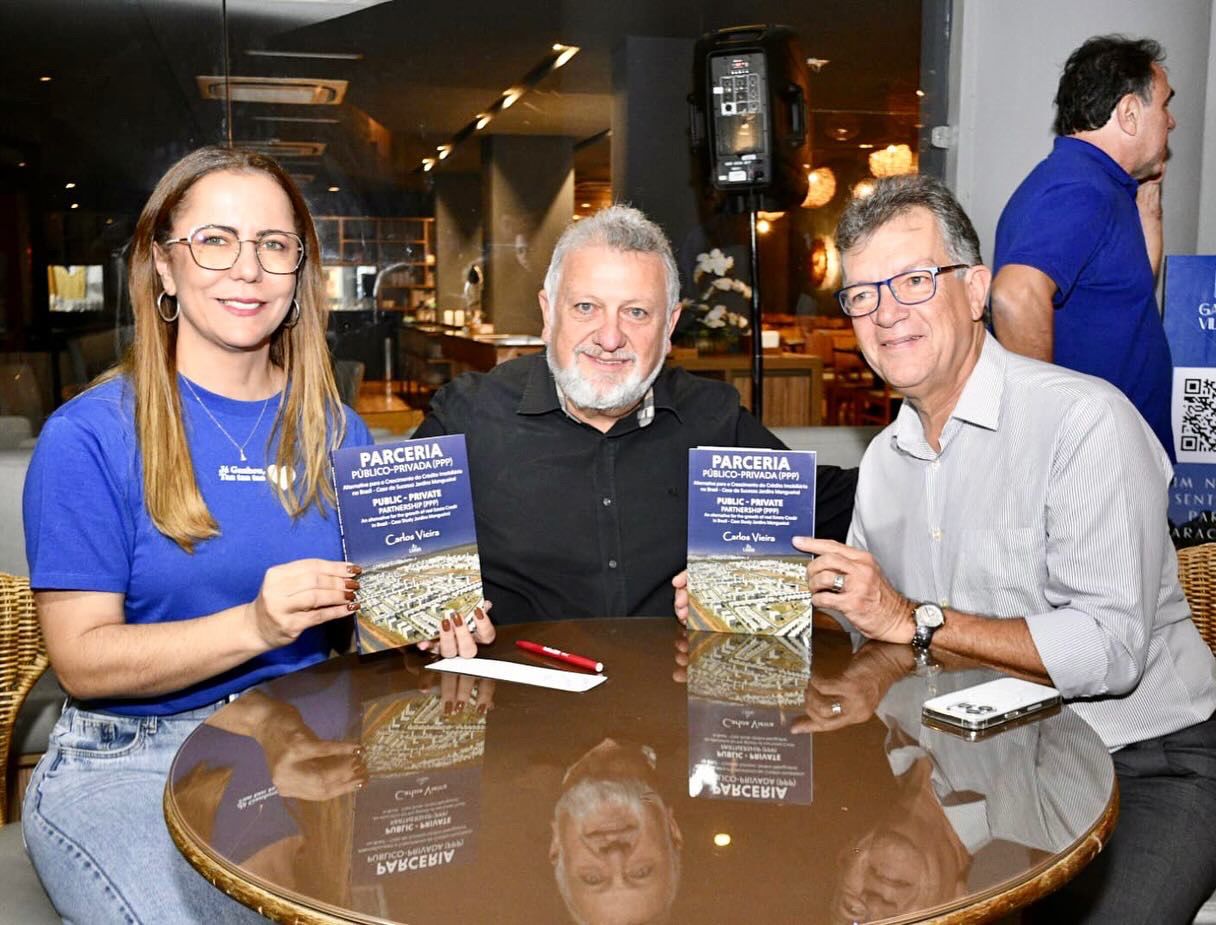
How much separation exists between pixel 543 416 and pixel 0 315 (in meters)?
4.64

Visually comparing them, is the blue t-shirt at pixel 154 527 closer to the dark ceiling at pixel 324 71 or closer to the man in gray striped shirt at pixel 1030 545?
the man in gray striped shirt at pixel 1030 545

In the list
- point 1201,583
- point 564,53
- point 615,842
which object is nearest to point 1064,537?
point 1201,583

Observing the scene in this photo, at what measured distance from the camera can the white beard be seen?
7.52ft

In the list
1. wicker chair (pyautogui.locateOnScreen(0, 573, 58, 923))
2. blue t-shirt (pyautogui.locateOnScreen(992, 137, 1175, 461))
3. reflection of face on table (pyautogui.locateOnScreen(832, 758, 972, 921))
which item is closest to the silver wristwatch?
reflection of face on table (pyautogui.locateOnScreen(832, 758, 972, 921))

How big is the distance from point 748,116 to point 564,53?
1.88 m

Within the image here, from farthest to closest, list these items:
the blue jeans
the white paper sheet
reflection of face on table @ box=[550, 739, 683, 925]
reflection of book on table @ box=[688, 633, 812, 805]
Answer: the white paper sheet
the blue jeans
reflection of book on table @ box=[688, 633, 812, 805]
reflection of face on table @ box=[550, 739, 683, 925]

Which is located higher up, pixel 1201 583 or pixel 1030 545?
pixel 1030 545

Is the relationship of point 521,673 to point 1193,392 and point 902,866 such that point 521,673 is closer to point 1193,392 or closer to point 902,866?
point 902,866

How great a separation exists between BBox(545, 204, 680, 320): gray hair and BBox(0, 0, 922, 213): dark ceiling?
3.80m

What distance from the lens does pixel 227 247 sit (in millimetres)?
1944

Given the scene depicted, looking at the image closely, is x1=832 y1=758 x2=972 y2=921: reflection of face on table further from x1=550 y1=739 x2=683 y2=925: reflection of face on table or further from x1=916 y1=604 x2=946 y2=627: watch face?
x1=916 y1=604 x2=946 y2=627: watch face

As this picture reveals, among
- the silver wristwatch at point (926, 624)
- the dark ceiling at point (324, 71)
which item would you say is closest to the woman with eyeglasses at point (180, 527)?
the silver wristwatch at point (926, 624)

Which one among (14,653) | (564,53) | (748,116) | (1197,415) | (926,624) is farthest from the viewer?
(564,53)

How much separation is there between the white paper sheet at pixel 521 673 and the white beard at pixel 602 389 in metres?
0.65
